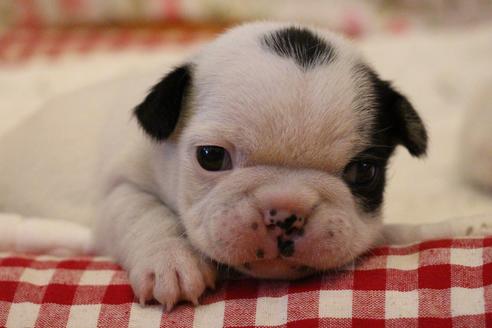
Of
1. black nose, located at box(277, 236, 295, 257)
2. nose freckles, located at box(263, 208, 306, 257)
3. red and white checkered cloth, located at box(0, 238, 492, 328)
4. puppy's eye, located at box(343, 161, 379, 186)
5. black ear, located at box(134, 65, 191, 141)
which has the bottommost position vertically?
red and white checkered cloth, located at box(0, 238, 492, 328)

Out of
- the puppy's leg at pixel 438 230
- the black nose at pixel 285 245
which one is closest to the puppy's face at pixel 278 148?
the black nose at pixel 285 245

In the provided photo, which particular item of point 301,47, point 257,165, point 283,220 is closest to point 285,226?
point 283,220

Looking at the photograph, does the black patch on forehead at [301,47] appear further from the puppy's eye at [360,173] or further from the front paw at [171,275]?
the front paw at [171,275]

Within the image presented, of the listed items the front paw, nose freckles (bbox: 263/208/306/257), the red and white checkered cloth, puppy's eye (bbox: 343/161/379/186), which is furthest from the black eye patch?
the front paw

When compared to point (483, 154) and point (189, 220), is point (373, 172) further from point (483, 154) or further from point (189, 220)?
point (483, 154)

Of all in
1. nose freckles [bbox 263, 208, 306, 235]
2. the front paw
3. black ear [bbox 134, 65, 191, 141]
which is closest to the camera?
nose freckles [bbox 263, 208, 306, 235]

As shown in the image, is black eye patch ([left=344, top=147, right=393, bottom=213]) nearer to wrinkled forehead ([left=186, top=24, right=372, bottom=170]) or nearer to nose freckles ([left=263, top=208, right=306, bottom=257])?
wrinkled forehead ([left=186, top=24, right=372, bottom=170])
